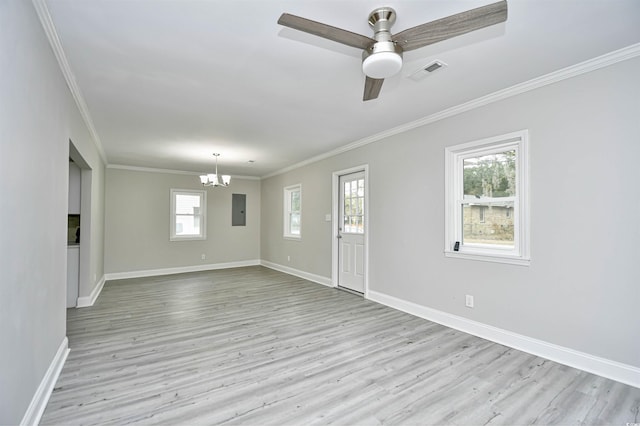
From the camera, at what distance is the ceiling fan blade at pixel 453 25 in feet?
5.19

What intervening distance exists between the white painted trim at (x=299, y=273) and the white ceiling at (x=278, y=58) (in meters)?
3.02

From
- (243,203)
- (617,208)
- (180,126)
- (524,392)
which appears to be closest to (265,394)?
(524,392)

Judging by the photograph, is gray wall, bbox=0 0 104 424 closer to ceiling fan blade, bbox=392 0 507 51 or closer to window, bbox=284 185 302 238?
ceiling fan blade, bbox=392 0 507 51

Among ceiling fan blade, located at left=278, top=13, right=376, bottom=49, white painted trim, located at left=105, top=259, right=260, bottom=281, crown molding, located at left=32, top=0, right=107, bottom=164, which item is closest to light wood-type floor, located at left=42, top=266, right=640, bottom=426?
ceiling fan blade, located at left=278, top=13, right=376, bottom=49

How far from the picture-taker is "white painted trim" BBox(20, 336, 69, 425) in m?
1.78

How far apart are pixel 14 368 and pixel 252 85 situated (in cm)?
267

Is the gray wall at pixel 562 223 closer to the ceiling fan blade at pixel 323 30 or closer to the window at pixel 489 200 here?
the window at pixel 489 200

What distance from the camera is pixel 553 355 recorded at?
2727mm

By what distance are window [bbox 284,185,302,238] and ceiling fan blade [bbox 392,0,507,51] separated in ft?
17.0

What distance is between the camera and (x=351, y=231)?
5.36 metres

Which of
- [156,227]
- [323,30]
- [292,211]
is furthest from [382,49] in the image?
[156,227]

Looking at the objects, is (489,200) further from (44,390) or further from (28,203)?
(44,390)

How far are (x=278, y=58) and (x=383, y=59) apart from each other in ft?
3.30

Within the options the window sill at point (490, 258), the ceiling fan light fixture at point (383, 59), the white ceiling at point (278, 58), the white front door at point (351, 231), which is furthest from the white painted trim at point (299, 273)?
the ceiling fan light fixture at point (383, 59)
